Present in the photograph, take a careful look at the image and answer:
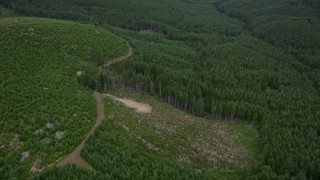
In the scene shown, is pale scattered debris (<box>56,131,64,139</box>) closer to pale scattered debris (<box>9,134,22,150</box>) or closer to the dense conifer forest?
pale scattered debris (<box>9,134,22,150</box>)

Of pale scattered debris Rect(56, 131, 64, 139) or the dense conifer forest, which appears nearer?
pale scattered debris Rect(56, 131, 64, 139)

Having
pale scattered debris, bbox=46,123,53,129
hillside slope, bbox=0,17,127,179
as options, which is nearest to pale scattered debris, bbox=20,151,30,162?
hillside slope, bbox=0,17,127,179

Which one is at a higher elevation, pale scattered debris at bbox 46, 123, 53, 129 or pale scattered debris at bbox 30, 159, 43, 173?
pale scattered debris at bbox 46, 123, 53, 129

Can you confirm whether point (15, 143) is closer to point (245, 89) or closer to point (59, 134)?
point (59, 134)

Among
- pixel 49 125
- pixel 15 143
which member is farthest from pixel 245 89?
pixel 15 143

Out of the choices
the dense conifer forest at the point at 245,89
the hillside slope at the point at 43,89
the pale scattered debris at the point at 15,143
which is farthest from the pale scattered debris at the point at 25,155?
the dense conifer forest at the point at 245,89

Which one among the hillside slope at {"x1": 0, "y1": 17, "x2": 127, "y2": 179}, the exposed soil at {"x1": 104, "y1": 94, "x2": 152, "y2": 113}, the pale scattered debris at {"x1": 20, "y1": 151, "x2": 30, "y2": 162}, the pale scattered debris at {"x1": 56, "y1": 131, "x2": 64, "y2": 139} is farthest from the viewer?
the exposed soil at {"x1": 104, "y1": 94, "x2": 152, "y2": 113}

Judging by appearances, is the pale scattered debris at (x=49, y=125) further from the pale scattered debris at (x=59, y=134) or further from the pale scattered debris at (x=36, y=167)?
the pale scattered debris at (x=36, y=167)

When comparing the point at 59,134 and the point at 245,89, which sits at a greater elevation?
the point at 59,134

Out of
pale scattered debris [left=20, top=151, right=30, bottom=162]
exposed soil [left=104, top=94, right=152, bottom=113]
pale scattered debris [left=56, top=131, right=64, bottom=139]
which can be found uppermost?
pale scattered debris [left=56, top=131, right=64, bottom=139]

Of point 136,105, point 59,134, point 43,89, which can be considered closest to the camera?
point 59,134

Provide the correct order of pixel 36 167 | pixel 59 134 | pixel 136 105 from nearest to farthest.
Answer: pixel 36 167 < pixel 59 134 < pixel 136 105

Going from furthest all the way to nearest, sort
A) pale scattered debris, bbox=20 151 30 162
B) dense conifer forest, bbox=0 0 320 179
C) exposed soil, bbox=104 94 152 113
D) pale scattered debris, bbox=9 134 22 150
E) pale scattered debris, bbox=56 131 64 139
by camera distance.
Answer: exposed soil, bbox=104 94 152 113
dense conifer forest, bbox=0 0 320 179
pale scattered debris, bbox=56 131 64 139
pale scattered debris, bbox=9 134 22 150
pale scattered debris, bbox=20 151 30 162
